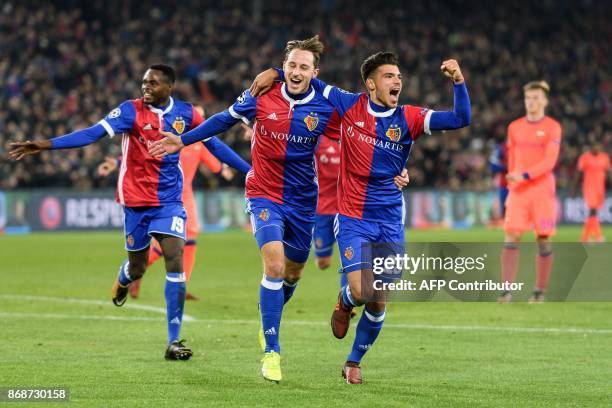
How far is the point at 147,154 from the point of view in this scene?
9.55 metres

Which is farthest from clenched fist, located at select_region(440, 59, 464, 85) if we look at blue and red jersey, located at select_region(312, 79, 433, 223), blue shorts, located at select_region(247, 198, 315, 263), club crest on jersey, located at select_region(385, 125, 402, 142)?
blue shorts, located at select_region(247, 198, 315, 263)

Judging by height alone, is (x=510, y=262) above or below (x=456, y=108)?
below

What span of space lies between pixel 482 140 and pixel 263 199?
92.3 feet

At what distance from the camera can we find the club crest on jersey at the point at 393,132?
7688 mm

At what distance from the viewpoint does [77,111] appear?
3036 cm

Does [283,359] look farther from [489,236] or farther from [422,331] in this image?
[489,236]

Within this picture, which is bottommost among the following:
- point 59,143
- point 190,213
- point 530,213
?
point 190,213

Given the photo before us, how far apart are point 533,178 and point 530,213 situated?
1.61 ft

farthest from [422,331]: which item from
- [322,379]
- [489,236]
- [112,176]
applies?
[112,176]

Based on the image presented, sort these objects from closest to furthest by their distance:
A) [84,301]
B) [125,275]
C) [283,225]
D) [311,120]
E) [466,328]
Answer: [311,120] → [283,225] → [125,275] → [466,328] → [84,301]

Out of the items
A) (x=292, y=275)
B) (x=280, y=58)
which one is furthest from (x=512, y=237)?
(x=280, y=58)

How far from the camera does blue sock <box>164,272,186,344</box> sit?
875cm

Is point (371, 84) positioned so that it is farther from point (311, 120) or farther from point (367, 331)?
point (367, 331)

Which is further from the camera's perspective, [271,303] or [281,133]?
[281,133]
